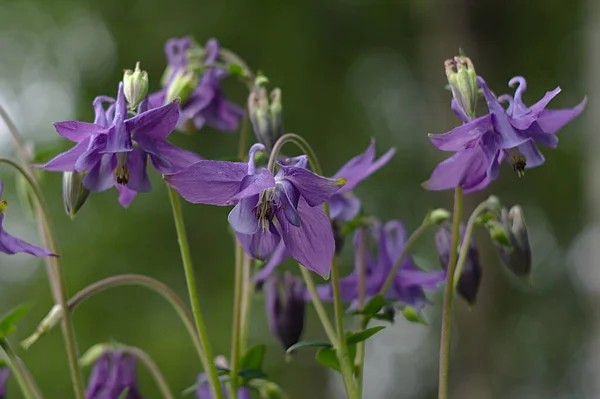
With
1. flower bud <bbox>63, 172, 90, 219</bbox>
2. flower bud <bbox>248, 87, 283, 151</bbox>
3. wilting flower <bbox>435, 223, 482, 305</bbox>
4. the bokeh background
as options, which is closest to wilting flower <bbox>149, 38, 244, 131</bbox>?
flower bud <bbox>248, 87, 283, 151</bbox>

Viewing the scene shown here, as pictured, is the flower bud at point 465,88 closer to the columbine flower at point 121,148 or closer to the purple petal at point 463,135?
the purple petal at point 463,135

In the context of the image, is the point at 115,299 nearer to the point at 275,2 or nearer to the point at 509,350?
the point at 275,2

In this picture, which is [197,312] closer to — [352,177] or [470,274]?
[352,177]

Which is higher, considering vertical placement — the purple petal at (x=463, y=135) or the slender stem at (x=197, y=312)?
the purple petal at (x=463, y=135)

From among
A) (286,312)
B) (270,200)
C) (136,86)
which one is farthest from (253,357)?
(136,86)

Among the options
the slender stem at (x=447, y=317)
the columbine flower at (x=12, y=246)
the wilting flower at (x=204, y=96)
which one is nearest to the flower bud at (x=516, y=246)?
the slender stem at (x=447, y=317)

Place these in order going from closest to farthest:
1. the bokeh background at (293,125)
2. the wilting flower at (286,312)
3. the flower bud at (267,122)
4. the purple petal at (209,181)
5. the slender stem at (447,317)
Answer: the purple petal at (209,181)
the slender stem at (447,317)
the flower bud at (267,122)
the wilting flower at (286,312)
the bokeh background at (293,125)

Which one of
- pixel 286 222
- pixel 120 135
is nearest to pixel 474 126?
pixel 286 222
